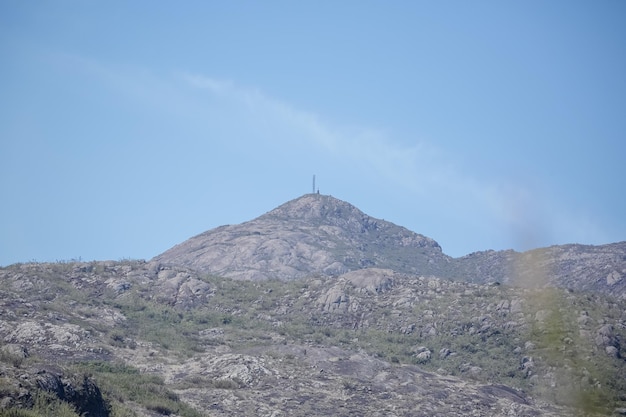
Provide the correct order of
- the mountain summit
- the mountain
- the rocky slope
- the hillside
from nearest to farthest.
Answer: the hillside
the rocky slope
the mountain
the mountain summit

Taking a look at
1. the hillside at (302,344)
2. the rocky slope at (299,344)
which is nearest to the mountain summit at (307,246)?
the hillside at (302,344)

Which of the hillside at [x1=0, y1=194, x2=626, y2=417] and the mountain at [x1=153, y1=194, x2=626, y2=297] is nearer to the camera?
the hillside at [x1=0, y1=194, x2=626, y2=417]

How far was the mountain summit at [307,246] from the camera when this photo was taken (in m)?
102

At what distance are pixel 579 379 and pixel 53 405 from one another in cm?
3378

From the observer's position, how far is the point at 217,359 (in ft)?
144

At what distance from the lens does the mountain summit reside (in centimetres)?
10181

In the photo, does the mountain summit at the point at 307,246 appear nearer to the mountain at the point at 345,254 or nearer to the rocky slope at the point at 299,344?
the mountain at the point at 345,254

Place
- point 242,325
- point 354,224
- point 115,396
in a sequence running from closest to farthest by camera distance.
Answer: point 115,396
point 242,325
point 354,224

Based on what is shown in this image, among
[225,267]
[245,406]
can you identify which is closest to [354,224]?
[225,267]

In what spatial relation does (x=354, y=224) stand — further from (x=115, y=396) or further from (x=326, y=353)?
(x=115, y=396)

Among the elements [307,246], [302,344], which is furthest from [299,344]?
[307,246]

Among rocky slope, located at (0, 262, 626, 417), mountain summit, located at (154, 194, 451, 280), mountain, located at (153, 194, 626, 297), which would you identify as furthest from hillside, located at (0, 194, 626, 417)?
mountain summit, located at (154, 194, 451, 280)


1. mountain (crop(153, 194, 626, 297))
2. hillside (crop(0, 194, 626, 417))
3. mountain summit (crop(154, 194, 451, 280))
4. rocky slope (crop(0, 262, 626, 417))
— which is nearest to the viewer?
hillside (crop(0, 194, 626, 417))

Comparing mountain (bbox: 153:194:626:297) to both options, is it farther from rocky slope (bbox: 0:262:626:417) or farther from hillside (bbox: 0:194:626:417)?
rocky slope (bbox: 0:262:626:417)
